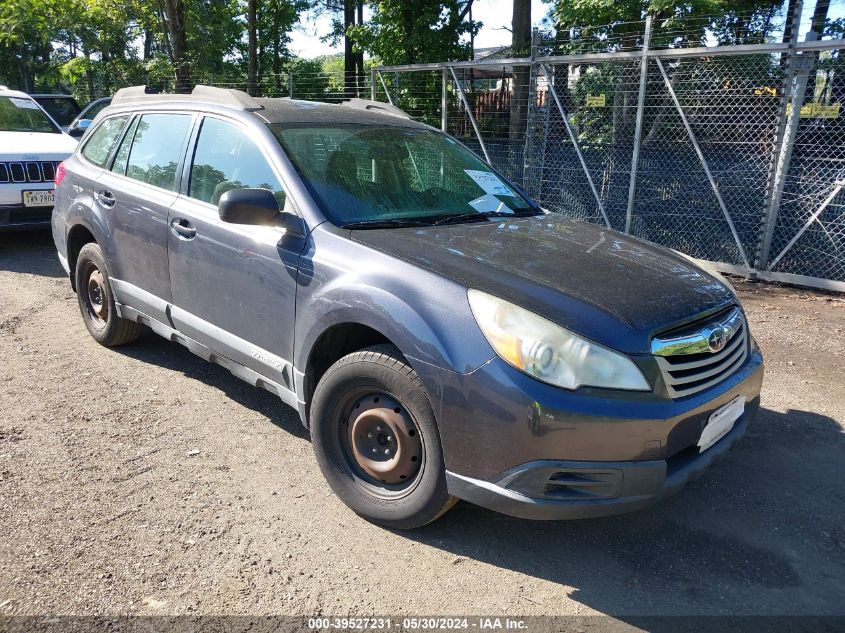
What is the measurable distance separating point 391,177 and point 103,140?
8.59ft

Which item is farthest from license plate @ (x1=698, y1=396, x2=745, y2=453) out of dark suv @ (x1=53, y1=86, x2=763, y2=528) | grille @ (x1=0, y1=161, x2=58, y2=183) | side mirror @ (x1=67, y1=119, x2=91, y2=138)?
side mirror @ (x1=67, y1=119, x2=91, y2=138)

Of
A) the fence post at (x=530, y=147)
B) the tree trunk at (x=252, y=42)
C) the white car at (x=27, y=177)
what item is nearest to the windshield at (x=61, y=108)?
the tree trunk at (x=252, y=42)

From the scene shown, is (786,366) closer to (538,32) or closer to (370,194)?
(370,194)

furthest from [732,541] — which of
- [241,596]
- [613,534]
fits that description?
[241,596]

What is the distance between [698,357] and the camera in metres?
2.81

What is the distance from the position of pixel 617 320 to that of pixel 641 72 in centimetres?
637

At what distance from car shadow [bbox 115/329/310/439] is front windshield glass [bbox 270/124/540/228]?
4.58ft

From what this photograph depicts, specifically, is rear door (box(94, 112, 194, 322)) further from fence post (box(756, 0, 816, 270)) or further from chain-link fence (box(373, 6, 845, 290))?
fence post (box(756, 0, 816, 270))

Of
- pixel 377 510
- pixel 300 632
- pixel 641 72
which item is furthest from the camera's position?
pixel 641 72

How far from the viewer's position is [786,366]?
5188mm

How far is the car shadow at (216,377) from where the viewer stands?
13.6ft

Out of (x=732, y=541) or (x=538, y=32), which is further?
(x=538, y=32)

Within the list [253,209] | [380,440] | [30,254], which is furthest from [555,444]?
[30,254]

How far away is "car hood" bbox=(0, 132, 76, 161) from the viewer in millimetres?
8047
